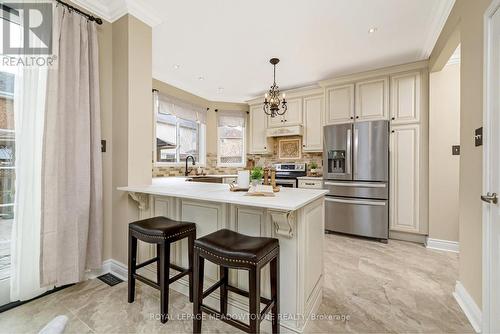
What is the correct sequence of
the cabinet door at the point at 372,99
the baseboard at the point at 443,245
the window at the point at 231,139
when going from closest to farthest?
the baseboard at the point at 443,245 < the cabinet door at the point at 372,99 < the window at the point at 231,139

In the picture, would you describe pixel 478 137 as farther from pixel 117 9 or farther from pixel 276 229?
pixel 117 9

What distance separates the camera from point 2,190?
160 centimetres

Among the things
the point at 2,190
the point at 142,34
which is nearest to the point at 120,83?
the point at 142,34

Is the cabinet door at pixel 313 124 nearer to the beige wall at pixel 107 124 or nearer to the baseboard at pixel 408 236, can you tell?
the baseboard at pixel 408 236

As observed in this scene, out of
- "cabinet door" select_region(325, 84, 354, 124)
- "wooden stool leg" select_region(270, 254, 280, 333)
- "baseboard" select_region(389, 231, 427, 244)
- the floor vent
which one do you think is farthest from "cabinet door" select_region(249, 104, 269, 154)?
"wooden stool leg" select_region(270, 254, 280, 333)

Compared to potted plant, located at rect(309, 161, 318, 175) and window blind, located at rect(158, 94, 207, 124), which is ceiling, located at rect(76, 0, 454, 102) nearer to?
window blind, located at rect(158, 94, 207, 124)

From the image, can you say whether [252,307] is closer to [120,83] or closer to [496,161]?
[496,161]

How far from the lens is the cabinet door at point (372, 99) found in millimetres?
3232

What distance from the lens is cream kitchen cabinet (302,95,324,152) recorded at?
13.0ft

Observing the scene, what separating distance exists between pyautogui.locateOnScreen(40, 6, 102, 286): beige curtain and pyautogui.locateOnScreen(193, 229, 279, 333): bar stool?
1.27m

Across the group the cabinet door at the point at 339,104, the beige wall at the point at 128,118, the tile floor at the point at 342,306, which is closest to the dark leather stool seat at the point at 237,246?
the tile floor at the point at 342,306

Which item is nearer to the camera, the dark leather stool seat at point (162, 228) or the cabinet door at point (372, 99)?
the dark leather stool seat at point (162, 228)

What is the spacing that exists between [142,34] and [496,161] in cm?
293

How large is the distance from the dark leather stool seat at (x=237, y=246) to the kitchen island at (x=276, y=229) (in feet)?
0.58
